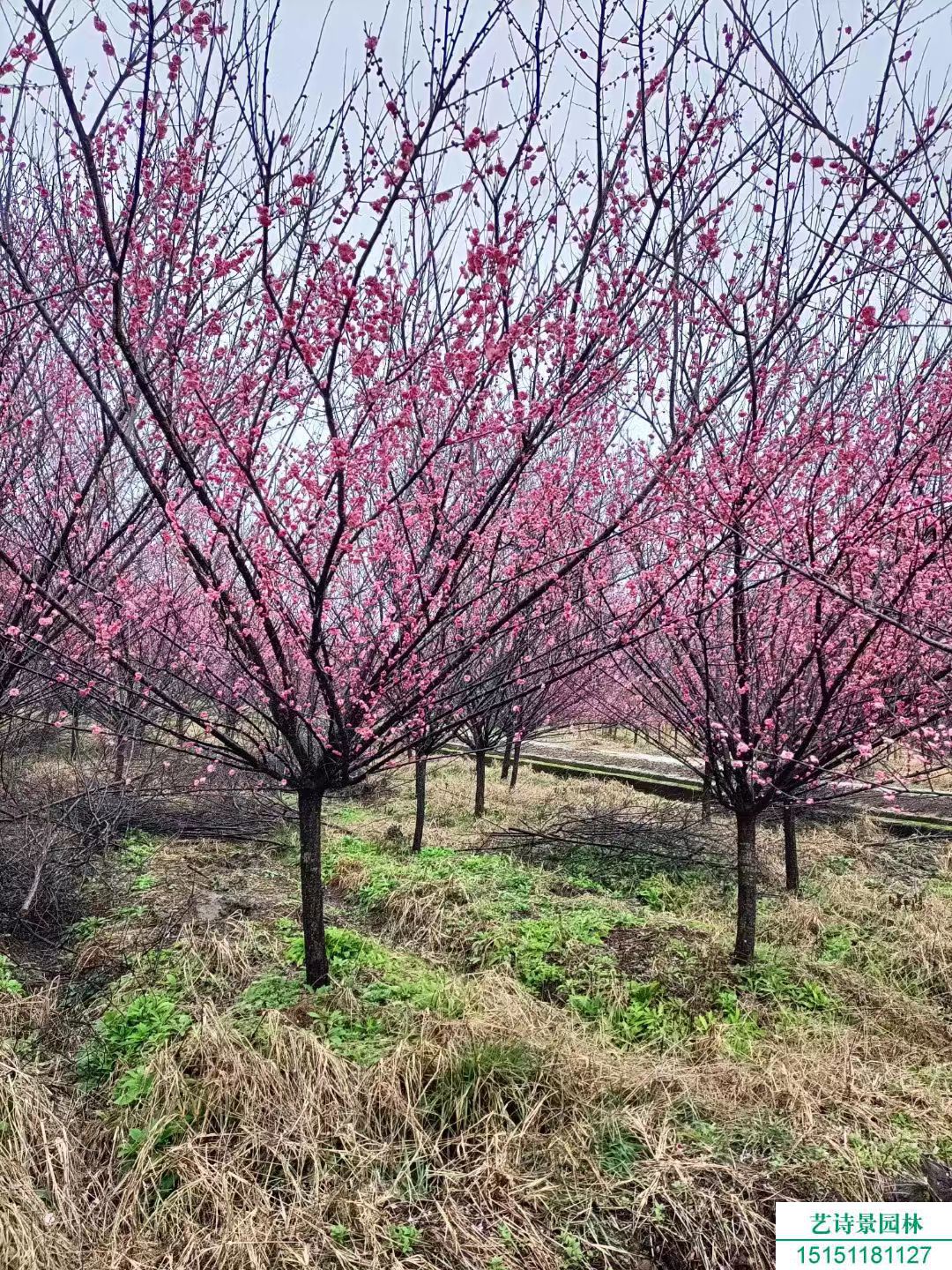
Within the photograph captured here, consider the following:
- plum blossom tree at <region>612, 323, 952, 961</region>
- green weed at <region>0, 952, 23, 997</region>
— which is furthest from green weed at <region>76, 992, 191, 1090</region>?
plum blossom tree at <region>612, 323, 952, 961</region>

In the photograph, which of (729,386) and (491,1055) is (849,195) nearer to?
(729,386)

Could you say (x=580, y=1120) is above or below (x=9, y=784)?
below

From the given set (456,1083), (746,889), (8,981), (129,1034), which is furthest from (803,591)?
(8,981)

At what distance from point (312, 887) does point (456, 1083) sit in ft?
3.98

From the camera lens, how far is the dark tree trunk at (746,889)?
4492 millimetres

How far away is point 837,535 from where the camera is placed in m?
3.61

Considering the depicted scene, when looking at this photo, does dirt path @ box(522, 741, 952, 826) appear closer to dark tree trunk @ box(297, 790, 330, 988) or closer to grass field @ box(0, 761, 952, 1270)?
grass field @ box(0, 761, 952, 1270)

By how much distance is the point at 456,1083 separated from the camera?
3.03 metres

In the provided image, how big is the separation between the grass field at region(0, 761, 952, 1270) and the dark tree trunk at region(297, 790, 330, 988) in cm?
14

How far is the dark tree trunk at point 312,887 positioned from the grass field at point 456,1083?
138mm

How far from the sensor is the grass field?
2461 mm

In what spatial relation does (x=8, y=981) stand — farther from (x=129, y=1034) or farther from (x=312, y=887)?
(x=312, y=887)

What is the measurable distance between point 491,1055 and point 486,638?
6.09ft

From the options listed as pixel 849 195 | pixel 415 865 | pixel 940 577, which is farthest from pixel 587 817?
pixel 849 195
